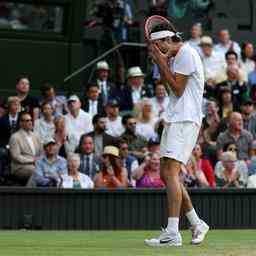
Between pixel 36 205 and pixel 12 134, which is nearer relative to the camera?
A: pixel 36 205

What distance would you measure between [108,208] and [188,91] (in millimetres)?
5251

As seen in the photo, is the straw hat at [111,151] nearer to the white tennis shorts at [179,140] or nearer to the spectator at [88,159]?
the spectator at [88,159]

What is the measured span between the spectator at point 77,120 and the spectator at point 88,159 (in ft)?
3.17

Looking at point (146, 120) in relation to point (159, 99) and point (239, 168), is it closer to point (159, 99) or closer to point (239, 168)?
point (159, 99)

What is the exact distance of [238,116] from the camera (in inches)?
697

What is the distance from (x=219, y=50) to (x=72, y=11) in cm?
279

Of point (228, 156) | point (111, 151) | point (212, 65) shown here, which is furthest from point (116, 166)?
point (212, 65)

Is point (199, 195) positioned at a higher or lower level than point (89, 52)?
lower

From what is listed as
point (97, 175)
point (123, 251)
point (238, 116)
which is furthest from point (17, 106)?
point (123, 251)

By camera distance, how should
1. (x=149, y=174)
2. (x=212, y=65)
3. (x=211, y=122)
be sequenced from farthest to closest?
(x=212, y=65), (x=211, y=122), (x=149, y=174)

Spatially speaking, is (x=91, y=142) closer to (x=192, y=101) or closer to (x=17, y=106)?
(x=17, y=106)

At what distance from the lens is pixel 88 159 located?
16.8m

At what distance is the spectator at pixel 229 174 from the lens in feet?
54.4

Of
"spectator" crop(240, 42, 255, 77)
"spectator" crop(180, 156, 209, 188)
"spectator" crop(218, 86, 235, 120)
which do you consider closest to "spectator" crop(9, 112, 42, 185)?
"spectator" crop(180, 156, 209, 188)
